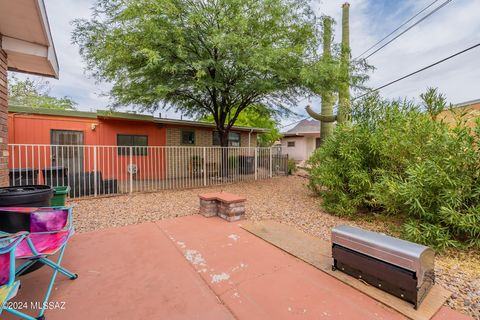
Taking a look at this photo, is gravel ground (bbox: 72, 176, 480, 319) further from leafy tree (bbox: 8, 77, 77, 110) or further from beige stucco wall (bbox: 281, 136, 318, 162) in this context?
beige stucco wall (bbox: 281, 136, 318, 162)

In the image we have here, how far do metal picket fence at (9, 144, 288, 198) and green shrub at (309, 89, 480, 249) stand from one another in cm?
479

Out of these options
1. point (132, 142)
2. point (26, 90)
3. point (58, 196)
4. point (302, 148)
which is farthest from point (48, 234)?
point (302, 148)

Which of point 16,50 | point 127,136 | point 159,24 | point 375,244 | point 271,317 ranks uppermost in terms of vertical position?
point 159,24

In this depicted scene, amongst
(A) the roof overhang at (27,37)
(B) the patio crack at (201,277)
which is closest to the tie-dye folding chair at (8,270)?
(B) the patio crack at (201,277)

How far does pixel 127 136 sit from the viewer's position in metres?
9.23

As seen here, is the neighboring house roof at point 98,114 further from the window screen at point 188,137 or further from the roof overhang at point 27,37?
the roof overhang at point 27,37

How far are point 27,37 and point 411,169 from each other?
609 cm

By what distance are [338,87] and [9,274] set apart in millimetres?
8131

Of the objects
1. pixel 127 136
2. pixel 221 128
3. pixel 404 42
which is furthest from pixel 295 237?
pixel 404 42

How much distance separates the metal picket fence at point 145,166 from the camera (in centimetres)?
638

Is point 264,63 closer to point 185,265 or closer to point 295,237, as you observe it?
point 295,237

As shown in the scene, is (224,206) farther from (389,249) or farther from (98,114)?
(98,114)

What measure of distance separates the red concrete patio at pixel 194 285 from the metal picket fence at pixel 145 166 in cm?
379

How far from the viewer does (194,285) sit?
2.22 m
